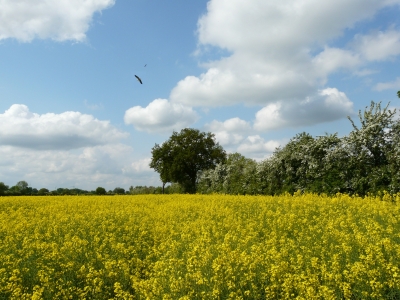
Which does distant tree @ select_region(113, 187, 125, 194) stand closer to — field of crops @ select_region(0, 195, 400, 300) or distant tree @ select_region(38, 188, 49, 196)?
distant tree @ select_region(38, 188, 49, 196)

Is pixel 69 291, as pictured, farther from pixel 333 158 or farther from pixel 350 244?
pixel 333 158

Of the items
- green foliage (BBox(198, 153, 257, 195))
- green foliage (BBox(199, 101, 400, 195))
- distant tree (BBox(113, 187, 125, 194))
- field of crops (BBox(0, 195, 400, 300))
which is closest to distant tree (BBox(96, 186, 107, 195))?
distant tree (BBox(113, 187, 125, 194))

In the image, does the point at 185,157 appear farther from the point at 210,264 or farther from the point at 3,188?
the point at 210,264

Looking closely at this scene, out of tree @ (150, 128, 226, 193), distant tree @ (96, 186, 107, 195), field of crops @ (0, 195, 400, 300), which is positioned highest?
tree @ (150, 128, 226, 193)

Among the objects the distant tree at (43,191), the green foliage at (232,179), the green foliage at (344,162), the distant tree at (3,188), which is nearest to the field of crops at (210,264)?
the green foliage at (344,162)

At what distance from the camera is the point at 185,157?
43.9 metres

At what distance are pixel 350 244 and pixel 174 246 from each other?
3511 millimetres

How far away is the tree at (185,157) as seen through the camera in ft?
145

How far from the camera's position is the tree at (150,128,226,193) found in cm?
4428

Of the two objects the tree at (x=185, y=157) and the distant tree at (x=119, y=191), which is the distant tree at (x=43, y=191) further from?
the tree at (x=185, y=157)

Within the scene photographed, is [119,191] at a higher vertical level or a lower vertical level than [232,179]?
lower

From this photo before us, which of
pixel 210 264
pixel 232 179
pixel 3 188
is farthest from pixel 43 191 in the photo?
pixel 210 264

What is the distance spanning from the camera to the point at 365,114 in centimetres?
1909

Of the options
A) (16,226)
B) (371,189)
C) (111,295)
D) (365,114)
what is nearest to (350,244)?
(111,295)
